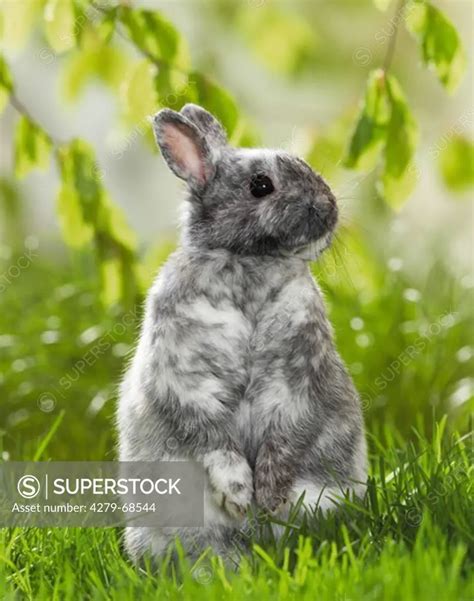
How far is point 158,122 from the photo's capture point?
3234 millimetres

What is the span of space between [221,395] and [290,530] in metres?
0.43

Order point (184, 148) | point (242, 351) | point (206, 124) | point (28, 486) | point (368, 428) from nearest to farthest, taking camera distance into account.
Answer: point (242, 351), point (184, 148), point (206, 124), point (28, 486), point (368, 428)

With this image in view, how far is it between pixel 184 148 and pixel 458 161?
192cm

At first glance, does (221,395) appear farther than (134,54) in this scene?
No

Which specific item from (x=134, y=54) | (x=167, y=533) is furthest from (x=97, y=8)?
(x=167, y=533)

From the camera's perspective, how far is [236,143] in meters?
3.90

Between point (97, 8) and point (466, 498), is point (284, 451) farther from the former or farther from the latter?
point (97, 8)

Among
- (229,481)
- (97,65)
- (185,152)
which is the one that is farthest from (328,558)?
(97,65)

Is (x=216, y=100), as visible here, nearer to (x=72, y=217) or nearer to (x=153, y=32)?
(x=153, y=32)

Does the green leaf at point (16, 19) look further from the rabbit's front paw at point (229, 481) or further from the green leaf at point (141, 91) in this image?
the rabbit's front paw at point (229, 481)

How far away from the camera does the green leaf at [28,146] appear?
4.30 m

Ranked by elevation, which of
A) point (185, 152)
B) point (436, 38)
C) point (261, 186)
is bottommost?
point (261, 186)

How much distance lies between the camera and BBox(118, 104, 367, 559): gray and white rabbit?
3109 millimetres

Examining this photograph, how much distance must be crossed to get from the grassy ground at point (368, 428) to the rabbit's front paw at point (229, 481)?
0.10 metres
